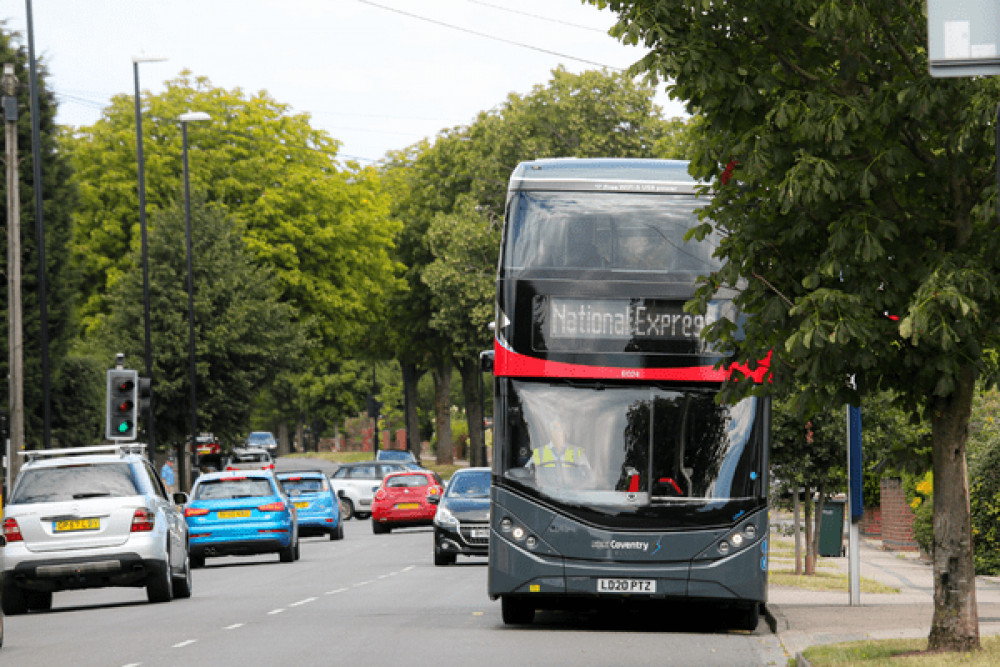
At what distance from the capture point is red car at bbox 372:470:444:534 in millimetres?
39438

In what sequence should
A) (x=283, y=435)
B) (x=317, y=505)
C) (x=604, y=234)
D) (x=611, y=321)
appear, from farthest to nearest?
1. (x=283, y=435)
2. (x=317, y=505)
3. (x=604, y=234)
4. (x=611, y=321)

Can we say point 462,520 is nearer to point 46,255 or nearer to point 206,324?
point 46,255

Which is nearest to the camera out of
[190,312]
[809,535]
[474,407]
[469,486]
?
[809,535]

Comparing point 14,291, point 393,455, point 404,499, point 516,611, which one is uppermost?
point 14,291

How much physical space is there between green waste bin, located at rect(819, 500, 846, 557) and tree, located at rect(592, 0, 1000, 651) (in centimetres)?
1356

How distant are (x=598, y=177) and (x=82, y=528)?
754cm

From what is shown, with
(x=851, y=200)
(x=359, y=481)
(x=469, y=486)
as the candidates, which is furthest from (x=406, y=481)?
(x=851, y=200)

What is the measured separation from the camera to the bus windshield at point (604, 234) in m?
15.2

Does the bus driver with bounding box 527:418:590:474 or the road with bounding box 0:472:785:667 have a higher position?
the bus driver with bounding box 527:418:590:474

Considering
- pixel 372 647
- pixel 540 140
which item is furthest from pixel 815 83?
pixel 540 140

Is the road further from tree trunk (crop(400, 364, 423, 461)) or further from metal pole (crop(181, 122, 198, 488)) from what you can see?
tree trunk (crop(400, 364, 423, 461))

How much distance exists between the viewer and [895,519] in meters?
30.6

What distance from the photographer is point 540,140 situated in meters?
56.4

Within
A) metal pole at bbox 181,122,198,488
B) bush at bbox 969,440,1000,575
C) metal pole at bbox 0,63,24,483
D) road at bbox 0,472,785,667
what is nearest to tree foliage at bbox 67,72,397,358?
metal pole at bbox 181,122,198,488
